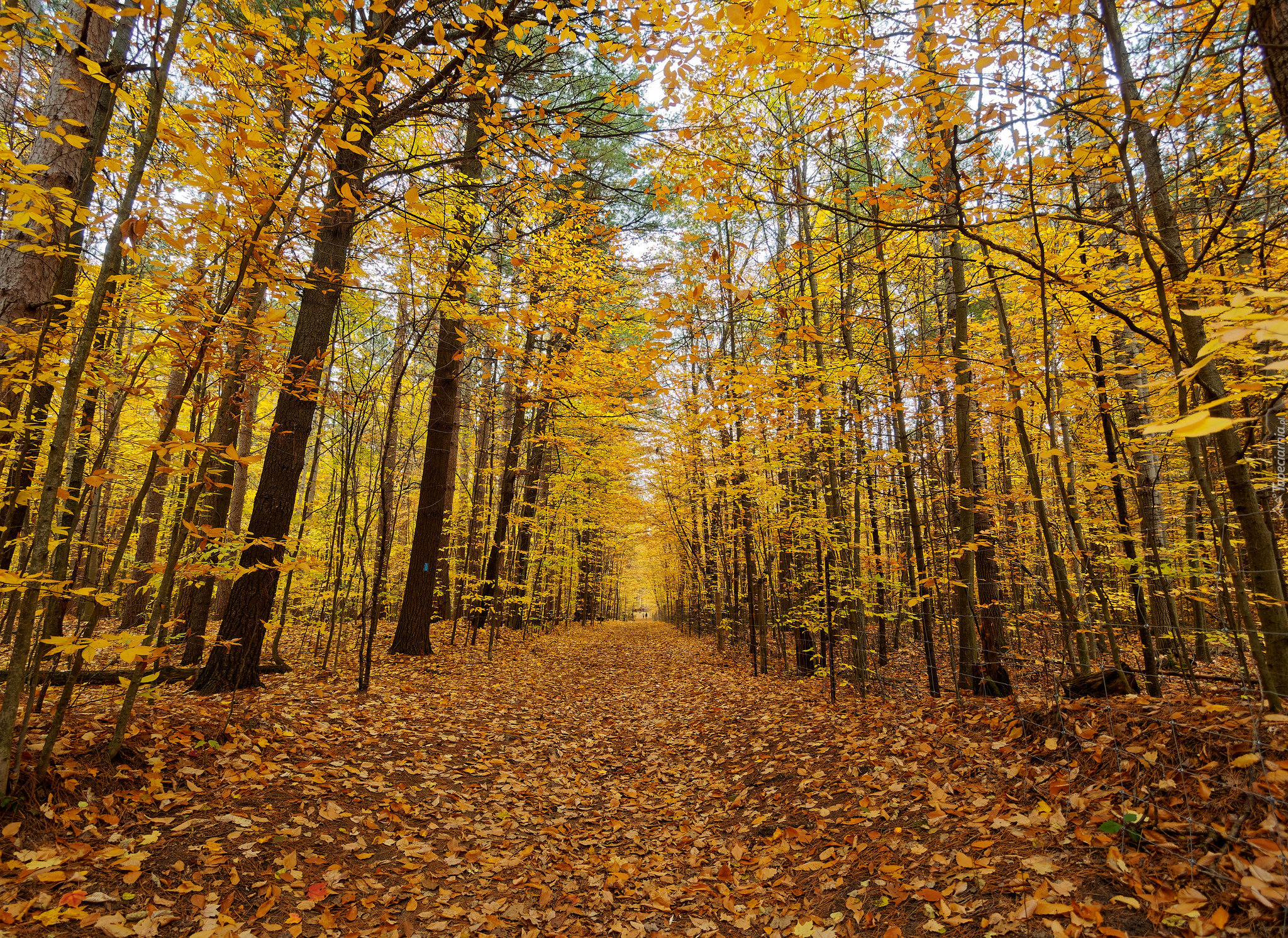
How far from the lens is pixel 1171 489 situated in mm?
8625

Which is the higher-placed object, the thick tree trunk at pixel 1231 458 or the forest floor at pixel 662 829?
the thick tree trunk at pixel 1231 458

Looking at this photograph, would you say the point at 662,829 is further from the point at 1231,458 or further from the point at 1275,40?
the point at 1275,40

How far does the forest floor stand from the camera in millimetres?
2658

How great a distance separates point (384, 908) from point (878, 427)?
10.7 m

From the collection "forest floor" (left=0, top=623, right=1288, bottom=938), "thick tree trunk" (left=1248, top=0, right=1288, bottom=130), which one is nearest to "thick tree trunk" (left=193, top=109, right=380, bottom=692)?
"forest floor" (left=0, top=623, right=1288, bottom=938)

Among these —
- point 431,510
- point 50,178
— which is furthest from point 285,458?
point 431,510

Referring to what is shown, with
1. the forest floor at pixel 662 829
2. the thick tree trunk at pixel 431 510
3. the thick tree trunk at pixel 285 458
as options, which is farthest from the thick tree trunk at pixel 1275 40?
the thick tree trunk at pixel 431 510

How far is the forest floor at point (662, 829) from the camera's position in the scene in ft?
8.72

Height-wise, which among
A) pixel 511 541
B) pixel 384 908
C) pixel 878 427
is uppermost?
pixel 878 427

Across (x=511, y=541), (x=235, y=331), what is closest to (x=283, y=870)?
(x=235, y=331)

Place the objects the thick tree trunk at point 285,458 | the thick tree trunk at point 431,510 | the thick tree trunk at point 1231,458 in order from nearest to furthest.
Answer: the thick tree trunk at point 1231,458, the thick tree trunk at point 285,458, the thick tree trunk at point 431,510

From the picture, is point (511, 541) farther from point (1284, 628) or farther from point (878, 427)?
point (1284, 628)

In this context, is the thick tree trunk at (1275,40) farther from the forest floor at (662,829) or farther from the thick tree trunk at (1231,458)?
the forest floor at (662,829)

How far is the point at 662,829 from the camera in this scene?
4.52m
